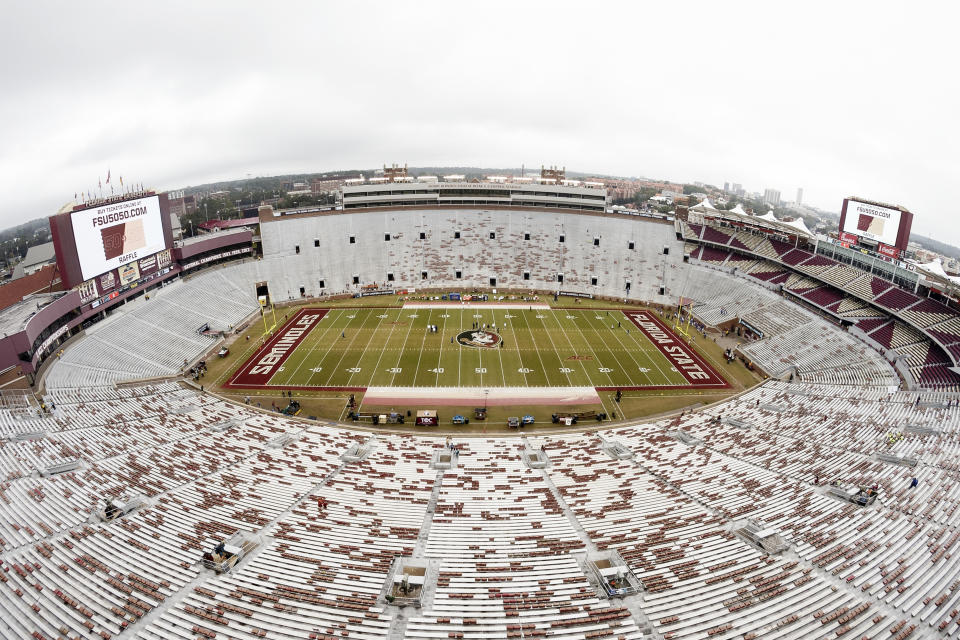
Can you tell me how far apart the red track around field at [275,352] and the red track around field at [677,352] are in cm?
2748

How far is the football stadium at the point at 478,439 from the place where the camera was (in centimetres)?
1367

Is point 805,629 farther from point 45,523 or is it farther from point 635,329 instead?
point 635,329

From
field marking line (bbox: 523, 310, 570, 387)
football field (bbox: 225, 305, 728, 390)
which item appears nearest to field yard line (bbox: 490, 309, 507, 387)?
football field (bbox: 225, 305, 728, 390)

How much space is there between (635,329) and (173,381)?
39.5 metres

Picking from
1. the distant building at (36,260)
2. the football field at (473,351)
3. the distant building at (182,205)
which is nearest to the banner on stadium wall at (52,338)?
the football field at (473,351)

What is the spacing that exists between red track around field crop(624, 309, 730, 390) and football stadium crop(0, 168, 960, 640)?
0.54 m

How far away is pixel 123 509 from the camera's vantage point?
17.2 metres

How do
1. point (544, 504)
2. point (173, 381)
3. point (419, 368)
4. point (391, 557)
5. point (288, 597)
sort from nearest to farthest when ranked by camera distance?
point (288, 597) < point (391, 557) < point (544, 504) < point (173, 381) < point (419, 368)

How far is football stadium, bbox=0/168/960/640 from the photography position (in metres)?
13.7

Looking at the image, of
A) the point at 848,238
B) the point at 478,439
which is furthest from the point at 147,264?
the point at 848,238

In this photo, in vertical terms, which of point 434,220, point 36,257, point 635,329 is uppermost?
point 434,220

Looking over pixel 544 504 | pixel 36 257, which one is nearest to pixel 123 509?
pixel 544 504

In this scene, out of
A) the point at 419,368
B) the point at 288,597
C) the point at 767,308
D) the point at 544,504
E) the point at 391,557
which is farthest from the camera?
the point at 767,308

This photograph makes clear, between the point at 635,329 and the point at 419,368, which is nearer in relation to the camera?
the point at 419,368
